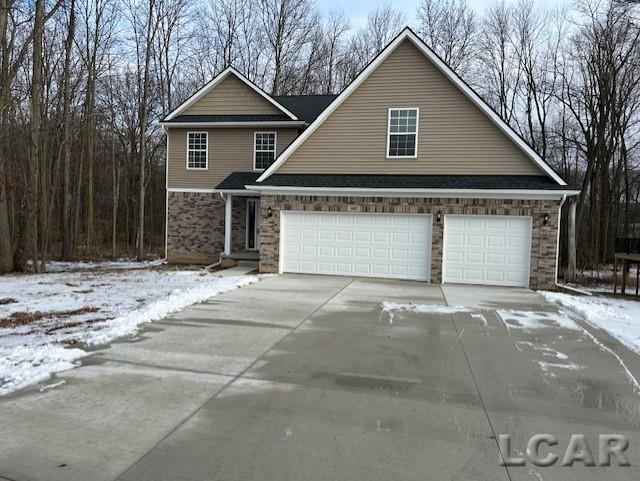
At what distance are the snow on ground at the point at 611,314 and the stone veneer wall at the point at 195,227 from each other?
1228 centimetres

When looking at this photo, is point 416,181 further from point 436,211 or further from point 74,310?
point 74,310

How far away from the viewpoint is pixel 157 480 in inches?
124

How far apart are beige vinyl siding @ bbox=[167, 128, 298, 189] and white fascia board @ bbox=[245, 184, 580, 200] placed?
4.46 meters

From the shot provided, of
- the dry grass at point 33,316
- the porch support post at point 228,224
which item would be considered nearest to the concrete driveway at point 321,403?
the dry grass at point 33,316

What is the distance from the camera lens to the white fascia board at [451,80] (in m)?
13.3

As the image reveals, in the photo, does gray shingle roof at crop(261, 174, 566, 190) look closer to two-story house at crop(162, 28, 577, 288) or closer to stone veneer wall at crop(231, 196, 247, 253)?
two-story house at crop(162, 28, 577, 288)

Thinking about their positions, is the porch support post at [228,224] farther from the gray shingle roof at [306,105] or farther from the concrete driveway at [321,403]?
the concrete driveway at [321,403]

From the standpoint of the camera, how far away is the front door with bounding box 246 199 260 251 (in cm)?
1867

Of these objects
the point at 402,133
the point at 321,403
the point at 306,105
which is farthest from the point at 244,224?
the point at 321,403

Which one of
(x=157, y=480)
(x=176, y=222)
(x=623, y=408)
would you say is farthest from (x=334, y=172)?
(x=157, y=480)

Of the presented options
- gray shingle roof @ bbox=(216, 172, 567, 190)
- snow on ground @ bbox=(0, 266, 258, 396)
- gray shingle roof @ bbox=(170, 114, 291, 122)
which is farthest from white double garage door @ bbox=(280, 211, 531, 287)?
gray shingle roof @ bbox=(170, 114, 291, 122)

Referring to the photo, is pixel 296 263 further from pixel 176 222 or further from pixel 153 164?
pixel 153 164

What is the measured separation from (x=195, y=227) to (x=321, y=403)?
610 inches

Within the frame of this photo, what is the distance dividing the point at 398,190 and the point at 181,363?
923 centimetres
